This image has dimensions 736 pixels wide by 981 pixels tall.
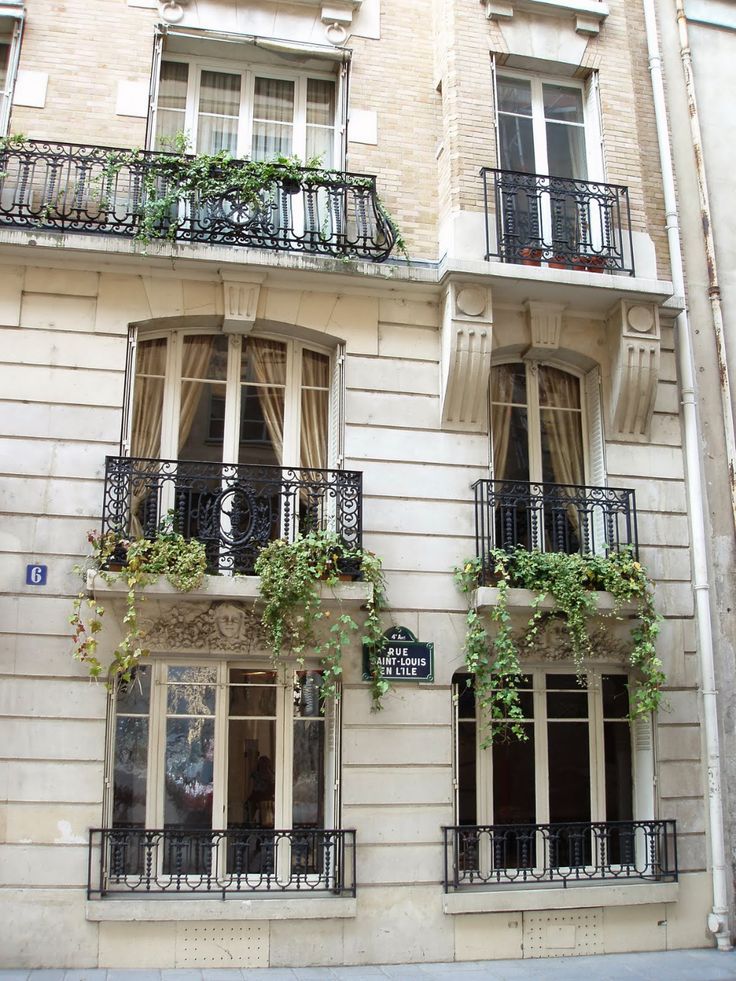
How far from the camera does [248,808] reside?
31.6 ft

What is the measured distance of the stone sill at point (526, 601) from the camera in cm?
980

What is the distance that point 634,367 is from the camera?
35.9 ft

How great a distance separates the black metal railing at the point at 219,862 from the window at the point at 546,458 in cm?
369

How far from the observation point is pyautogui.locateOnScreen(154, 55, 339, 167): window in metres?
11.2

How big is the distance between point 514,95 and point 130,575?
750 centimetres

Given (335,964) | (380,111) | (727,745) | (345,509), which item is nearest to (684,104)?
(380,111)

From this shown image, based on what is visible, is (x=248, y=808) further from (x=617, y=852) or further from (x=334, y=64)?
(x=334, y=64)

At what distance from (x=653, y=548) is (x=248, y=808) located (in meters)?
5.12

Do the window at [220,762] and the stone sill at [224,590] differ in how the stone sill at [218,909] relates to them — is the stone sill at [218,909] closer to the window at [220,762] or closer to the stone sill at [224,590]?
the window at [220,762]

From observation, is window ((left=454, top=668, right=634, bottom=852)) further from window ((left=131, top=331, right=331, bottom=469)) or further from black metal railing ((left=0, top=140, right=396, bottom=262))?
black metal railing ((left=0, top=140, right=396, bottom=262))

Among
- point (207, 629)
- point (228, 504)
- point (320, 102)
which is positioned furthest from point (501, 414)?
point (320, 102)

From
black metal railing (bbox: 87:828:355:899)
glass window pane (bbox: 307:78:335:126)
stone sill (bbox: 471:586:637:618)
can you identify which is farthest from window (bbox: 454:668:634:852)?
glass window pane (bbox: 307:78:335:126)

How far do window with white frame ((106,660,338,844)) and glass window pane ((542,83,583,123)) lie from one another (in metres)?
7.30

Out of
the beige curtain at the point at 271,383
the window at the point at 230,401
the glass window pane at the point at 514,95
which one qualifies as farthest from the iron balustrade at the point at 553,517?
the glass window pane at the point at 514,95
